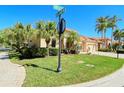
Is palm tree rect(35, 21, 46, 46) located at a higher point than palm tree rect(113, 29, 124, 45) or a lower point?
lower

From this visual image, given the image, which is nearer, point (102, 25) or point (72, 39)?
point (72, 39)

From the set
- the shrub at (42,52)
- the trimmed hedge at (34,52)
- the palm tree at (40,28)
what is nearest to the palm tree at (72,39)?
the palm tree at (40,28)

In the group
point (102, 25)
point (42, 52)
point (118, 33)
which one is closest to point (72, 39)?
point (42, 52)

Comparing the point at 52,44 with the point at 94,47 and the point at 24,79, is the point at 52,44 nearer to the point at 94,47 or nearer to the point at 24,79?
the point at 94,47

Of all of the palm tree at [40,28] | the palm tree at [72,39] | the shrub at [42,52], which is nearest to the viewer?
the shrub at [42,52]

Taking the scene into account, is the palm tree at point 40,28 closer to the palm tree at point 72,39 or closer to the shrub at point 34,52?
the shrub at point 34,52

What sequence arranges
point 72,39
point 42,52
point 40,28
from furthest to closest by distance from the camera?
point 72,39 < point 40,28 < point 42,52

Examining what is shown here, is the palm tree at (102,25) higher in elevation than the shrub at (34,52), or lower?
higher

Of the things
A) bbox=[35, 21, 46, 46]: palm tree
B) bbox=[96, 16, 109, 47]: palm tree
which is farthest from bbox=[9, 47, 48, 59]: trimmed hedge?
Answer: bbox=[96, 16, 109, 47]: palm tree

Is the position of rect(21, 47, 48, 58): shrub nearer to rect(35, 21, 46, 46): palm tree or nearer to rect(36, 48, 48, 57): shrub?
rect(36, 48, 48, 57): shrub

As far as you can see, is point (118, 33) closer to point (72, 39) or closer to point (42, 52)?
point (72, 39)

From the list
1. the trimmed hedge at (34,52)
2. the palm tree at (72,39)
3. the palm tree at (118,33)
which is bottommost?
the trimmed hedge at (34,52)
